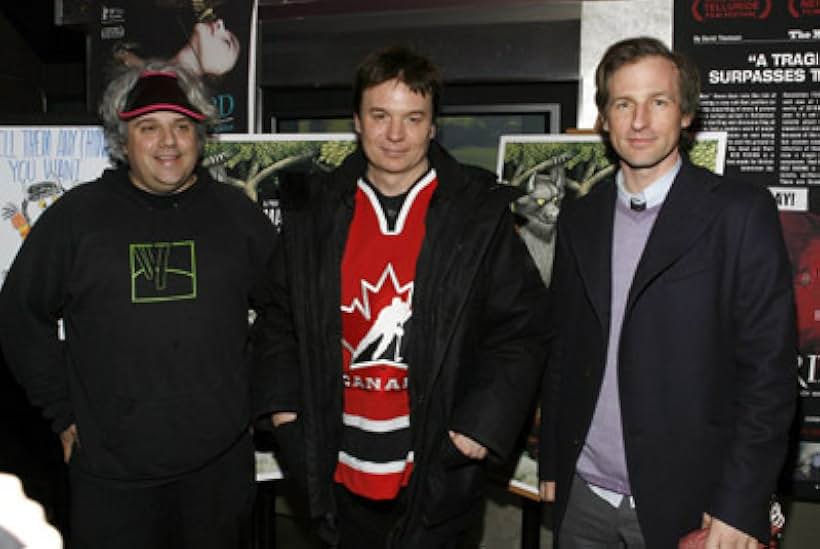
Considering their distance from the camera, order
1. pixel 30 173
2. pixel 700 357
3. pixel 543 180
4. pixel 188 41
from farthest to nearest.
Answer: pixel 188 41 → pixel 30 173 → pixel 543 180 → pixel 700 357

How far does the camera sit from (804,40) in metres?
2.67

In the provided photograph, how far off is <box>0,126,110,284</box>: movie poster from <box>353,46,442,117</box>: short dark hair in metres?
1.38

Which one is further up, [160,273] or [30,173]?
[30,173]

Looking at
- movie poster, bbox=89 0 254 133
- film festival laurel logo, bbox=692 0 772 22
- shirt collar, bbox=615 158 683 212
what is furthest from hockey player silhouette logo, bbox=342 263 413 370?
film festival laurel logo, bbox=692 0 772 22

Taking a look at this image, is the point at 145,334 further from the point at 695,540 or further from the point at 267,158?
the point at 695,540

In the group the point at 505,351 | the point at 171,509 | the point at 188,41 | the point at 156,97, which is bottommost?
the point at 171,509

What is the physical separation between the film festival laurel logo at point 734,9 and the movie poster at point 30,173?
88.2 inches

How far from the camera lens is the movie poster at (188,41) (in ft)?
9.91

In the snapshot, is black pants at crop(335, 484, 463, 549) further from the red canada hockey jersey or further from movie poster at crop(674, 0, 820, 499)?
movie poster at crop(674, 0, 820, 499)

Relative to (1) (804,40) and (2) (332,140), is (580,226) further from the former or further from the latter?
(1) (804,40)

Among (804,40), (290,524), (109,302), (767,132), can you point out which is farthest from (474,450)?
(290,524)

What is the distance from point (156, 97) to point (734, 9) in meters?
1.99

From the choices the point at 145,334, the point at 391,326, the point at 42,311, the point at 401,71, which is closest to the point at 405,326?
the point at 391,326

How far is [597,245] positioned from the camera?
1774mm
